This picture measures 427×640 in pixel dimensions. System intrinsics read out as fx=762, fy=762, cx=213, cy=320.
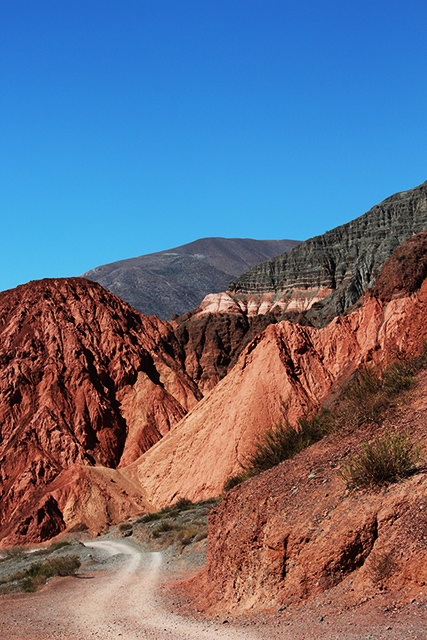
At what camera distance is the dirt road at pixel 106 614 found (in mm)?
12758

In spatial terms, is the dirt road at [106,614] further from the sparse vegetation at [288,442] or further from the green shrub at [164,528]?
the green shrub at [164,528]

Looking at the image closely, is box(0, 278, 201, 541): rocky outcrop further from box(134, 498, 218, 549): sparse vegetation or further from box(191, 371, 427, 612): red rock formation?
box(191, 371, 427, 612): red rock formation

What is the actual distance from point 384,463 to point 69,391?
56765 millimetres

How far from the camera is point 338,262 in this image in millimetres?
99875

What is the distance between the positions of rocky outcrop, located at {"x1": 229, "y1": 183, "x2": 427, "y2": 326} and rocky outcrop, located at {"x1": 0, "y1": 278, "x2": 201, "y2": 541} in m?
21.8

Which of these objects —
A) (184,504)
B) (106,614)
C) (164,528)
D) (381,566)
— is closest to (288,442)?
(106,614)

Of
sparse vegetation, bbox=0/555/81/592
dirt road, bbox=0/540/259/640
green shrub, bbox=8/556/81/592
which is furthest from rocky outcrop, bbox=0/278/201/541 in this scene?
dirt road, bbox=0/540/259/640

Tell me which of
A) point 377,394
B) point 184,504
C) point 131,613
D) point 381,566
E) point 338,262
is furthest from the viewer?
point 338,262

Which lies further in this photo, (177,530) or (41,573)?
(177,530)

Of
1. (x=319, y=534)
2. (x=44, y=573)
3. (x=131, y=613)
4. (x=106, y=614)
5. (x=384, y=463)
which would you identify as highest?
(x=384, y=463)

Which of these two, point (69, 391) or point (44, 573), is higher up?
point (69, 391)

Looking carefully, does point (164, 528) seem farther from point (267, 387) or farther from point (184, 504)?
point (267, 387)

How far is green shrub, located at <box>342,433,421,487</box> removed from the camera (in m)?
12.1

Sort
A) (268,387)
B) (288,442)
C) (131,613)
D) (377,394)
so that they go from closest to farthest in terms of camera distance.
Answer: (131,613)
(377,394)
(288,442)
(268,387)
